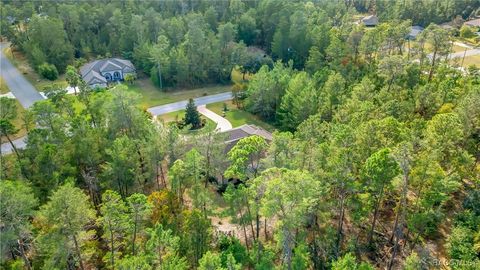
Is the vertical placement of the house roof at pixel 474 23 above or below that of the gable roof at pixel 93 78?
above

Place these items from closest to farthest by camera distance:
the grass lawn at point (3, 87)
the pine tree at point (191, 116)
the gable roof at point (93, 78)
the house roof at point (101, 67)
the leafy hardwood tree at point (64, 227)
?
1. the leafy hardwood tree at point (64, 227)
2. the pine tree at point (191, 116)
3. the grass lawn at point (3, 87)
4. the gable roof at point (93, 78)
5. the house roof at point (101, 67)

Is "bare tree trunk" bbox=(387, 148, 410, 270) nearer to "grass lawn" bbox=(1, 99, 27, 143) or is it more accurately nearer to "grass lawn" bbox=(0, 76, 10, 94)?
"grass lawn" bbox=(1, 99, 27, 143)

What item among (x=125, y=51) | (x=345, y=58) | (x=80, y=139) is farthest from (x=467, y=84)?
(x=125, y=51)

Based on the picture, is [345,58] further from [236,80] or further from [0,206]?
[0,206]

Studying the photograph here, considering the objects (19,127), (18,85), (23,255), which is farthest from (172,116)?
(23,255)

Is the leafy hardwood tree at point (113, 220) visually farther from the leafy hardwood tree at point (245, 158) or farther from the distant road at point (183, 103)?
the distant road at point (183, 103)

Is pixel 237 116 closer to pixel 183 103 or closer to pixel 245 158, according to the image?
pixel 183 103

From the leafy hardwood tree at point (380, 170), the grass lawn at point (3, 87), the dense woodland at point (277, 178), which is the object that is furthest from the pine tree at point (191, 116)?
the leafy hardwood tree at point (380, 170)
